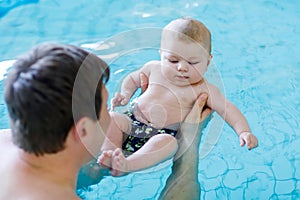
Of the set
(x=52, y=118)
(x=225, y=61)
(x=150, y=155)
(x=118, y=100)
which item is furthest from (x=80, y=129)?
(x=225, y=61)

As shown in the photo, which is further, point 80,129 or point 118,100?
point 118,100

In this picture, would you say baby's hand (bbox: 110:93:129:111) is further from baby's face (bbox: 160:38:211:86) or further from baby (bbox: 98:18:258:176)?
baby's face (bbox: 160:38:211:86)

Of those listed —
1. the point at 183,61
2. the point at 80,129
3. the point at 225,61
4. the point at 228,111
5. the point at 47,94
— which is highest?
the point at 47,94

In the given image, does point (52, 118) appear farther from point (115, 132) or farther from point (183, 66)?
point (183, 66)

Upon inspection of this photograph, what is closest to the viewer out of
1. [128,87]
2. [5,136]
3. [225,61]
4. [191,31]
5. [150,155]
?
[5,136]

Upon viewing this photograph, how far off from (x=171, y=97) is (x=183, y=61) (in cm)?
16

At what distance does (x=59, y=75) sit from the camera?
1.12 metres

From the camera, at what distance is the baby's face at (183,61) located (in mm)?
1849

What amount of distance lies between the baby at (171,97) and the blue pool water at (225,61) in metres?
0.10

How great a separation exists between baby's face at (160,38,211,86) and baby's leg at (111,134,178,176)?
32 cm

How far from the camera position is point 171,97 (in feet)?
6.34

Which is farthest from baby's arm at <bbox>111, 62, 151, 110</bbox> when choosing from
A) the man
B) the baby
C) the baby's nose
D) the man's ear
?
the man's ear

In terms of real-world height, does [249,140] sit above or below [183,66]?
below

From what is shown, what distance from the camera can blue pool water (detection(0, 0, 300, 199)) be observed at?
203 centimetres
